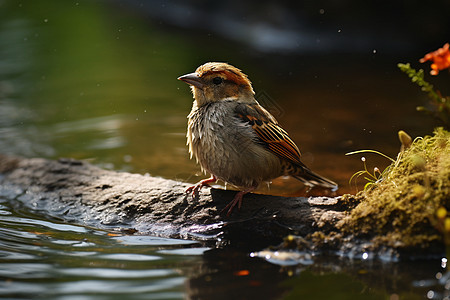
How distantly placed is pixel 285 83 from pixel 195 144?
491 centimetres

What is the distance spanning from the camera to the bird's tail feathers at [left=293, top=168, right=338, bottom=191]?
5725mm

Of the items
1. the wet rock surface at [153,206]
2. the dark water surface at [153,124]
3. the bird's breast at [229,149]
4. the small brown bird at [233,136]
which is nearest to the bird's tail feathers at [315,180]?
the dark water surface at [153,124]

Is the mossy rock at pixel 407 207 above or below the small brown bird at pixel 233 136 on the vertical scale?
below

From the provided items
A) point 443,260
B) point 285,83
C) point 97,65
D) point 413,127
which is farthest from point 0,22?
point 443,260

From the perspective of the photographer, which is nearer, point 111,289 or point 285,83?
point 111,289

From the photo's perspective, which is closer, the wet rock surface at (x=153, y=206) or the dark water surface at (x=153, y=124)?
the dark water surface at (x=153, y=124)


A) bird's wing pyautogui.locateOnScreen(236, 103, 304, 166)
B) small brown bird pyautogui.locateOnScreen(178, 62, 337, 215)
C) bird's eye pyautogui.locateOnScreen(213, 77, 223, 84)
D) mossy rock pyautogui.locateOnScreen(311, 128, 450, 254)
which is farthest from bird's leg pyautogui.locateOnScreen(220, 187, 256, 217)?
bird's eye pyautogui.locateOnScreen(213, 77, 223, 84)

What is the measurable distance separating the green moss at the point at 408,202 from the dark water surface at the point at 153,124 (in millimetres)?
223

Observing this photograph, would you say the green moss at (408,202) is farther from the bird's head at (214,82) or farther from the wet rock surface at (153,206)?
the bird's head at (214,82)

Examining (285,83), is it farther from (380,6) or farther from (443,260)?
(443,260)

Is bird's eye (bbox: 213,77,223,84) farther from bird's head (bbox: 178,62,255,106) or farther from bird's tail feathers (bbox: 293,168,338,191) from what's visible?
bird's tail feathers (bbox: 293,168,338,191)

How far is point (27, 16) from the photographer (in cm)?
1358

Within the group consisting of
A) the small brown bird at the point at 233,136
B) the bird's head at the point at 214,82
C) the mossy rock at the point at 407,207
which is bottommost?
the mossy rock at the point at 407,207

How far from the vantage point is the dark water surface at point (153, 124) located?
3.90 metres
